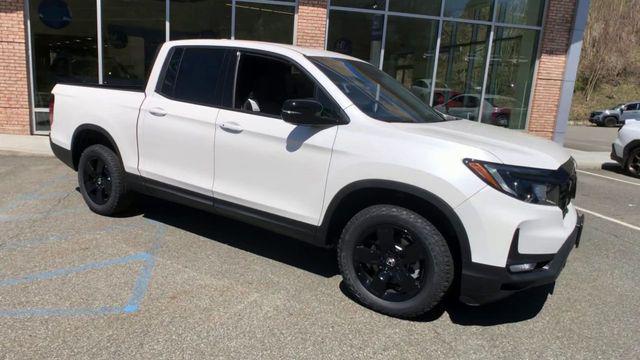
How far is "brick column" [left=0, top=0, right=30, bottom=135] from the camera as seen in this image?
1047cm

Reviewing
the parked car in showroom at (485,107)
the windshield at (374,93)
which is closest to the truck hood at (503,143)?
the windshield at (374,93)

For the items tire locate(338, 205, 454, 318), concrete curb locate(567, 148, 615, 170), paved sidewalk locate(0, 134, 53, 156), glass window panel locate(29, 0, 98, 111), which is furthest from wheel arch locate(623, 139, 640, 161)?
glass window panel locate(29, 0, 98, 111)

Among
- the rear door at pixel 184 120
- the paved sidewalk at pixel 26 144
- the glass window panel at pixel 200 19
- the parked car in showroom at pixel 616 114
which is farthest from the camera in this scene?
the parked car in showroom at pixel 616 114

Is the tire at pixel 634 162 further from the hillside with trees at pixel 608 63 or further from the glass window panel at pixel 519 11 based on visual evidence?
the hillside with trees at pixel 608 63

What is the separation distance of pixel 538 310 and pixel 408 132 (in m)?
1.67

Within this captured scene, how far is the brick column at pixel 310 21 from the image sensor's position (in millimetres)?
11664

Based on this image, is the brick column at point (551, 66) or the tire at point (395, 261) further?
the brick column at point (551, 66)

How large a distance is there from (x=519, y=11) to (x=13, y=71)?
12047mm

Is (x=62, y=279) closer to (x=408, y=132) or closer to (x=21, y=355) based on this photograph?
(x=21, y=355)

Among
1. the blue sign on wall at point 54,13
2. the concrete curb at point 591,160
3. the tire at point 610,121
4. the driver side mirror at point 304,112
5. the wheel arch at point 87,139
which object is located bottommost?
the tire at point 610,121

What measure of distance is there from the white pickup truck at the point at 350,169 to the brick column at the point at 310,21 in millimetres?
7163

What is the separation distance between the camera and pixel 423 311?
343 cm

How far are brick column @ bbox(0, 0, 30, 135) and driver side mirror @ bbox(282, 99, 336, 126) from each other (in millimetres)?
9349

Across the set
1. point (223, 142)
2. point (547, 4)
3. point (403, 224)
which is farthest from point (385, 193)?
point (547, 4)
